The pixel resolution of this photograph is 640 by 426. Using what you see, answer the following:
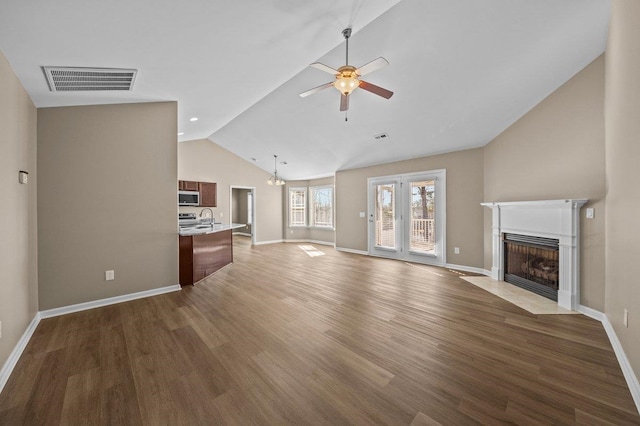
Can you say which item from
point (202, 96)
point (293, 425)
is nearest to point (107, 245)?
point (202, 96)

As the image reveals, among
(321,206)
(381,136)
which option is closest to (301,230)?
(321,206)

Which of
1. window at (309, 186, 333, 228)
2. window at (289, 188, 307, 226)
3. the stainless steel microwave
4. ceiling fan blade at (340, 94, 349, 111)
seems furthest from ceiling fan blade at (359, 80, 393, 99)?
window at (289, 188, 307, 226)

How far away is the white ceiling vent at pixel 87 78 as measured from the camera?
7.86ft

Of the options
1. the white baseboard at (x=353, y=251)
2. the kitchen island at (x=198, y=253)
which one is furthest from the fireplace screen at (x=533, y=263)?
the kitchen island at (x=198, y=253)

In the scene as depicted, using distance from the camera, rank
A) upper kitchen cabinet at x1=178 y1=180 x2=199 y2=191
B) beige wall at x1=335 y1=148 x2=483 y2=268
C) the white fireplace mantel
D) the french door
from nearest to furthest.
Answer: the white fireplace mantel
beige wall at x1=335 y1=148 x2=483 y2=268
the french door
upper kitchen cabinet at x1=178 y1=180 x2=199 y2=191

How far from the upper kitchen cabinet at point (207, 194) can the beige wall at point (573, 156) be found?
7.42m

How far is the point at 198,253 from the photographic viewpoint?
4.27 metres

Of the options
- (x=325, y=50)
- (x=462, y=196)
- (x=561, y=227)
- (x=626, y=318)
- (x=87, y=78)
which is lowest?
(x=626, y=318)

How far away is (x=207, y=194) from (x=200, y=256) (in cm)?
375

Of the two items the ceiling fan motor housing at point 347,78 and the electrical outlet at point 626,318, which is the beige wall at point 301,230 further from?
the electrical outlet at point 626,318

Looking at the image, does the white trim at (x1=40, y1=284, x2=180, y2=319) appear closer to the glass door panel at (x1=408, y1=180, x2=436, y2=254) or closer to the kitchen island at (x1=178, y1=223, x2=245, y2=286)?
the kitchen island at (x1=178, y1=223, x2=245, y2=286)

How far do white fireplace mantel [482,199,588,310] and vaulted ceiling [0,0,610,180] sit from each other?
149 cm

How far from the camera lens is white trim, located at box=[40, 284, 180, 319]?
2939mm

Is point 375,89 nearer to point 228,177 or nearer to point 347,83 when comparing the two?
point 347,83
